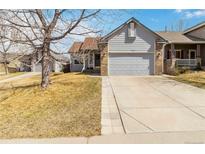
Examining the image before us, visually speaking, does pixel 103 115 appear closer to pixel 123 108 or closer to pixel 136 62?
pixel 123 108

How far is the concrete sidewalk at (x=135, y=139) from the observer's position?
544 cm

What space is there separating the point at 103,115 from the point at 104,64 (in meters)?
14.8

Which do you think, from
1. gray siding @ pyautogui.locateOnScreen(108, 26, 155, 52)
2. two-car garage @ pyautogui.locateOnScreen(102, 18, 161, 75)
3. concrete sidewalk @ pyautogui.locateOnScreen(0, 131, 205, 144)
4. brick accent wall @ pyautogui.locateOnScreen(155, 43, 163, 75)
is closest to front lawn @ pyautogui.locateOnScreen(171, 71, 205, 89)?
brick accent wall @ pyautogui.locateOnScreen(155, 43, 163, 75)

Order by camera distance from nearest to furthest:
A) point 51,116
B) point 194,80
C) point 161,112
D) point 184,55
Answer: point 51,116
point 161,112
point 194,80
point 184,55

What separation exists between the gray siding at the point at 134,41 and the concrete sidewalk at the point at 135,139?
55.9ft

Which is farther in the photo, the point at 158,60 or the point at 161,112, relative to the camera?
the point at 158,60

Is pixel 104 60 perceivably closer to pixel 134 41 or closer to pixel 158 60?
pixel 134 41

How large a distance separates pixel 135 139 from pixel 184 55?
23.4 m

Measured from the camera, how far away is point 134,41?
74.1ft

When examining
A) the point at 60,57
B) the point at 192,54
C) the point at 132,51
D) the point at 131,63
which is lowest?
the point at 131,63

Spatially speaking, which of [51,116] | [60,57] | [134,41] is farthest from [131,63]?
[51,116]

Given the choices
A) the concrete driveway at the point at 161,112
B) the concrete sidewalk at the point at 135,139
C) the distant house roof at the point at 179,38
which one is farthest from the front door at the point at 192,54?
the concrete sidewalk at the point at 135,139

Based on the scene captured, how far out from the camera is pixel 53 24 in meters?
12.9

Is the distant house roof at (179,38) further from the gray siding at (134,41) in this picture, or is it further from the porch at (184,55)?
the gray siding at (134,41)
